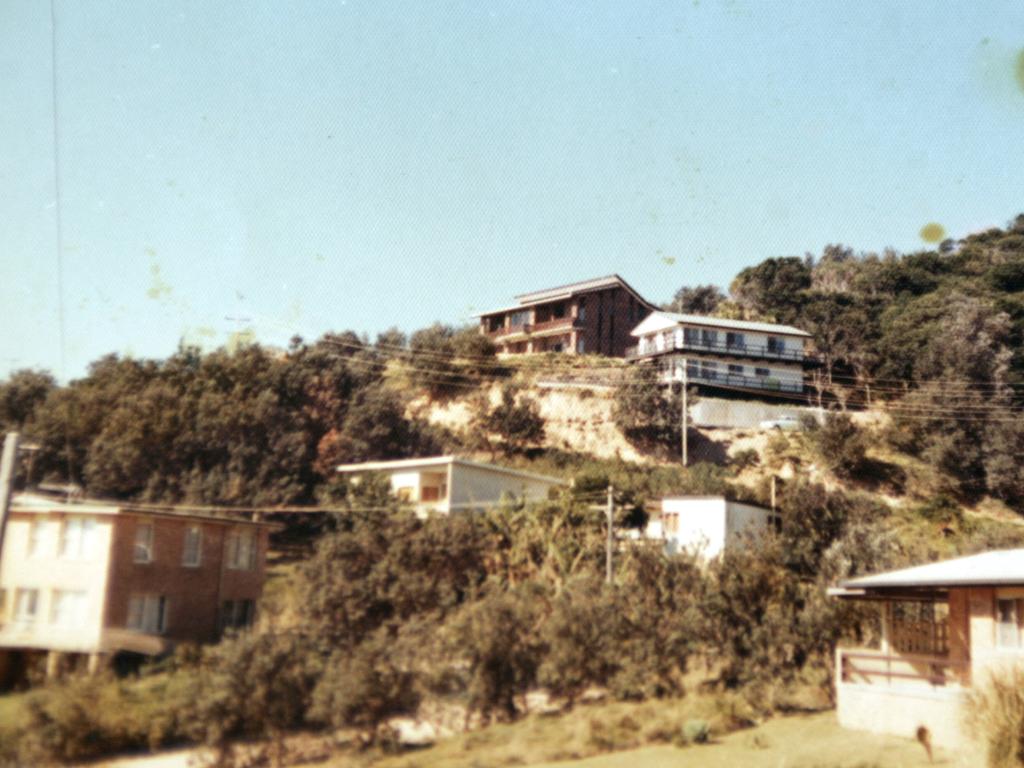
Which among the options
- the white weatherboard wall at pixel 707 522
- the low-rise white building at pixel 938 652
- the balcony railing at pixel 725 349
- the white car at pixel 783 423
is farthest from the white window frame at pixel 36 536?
the balcony railing at pixel 725 349

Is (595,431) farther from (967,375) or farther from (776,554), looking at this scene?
(776,554)

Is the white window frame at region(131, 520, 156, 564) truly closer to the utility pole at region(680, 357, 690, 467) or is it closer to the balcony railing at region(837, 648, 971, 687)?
the balcony railing at region(837, 648, 971, 687)

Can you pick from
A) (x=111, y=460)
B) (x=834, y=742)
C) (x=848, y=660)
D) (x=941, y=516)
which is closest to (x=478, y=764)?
(x=834, y=742)

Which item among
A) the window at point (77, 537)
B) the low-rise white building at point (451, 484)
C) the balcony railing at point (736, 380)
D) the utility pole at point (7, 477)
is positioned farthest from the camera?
the balcony railing at point (736, 380)

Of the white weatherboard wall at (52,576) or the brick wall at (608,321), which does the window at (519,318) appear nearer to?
the brick wall at (608,321)

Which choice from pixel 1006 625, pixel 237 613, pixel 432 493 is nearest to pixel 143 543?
pixel 237 613

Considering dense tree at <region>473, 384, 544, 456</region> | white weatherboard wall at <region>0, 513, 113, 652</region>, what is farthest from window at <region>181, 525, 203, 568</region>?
dense tree at <region>473, 384, 544, 456</region>
